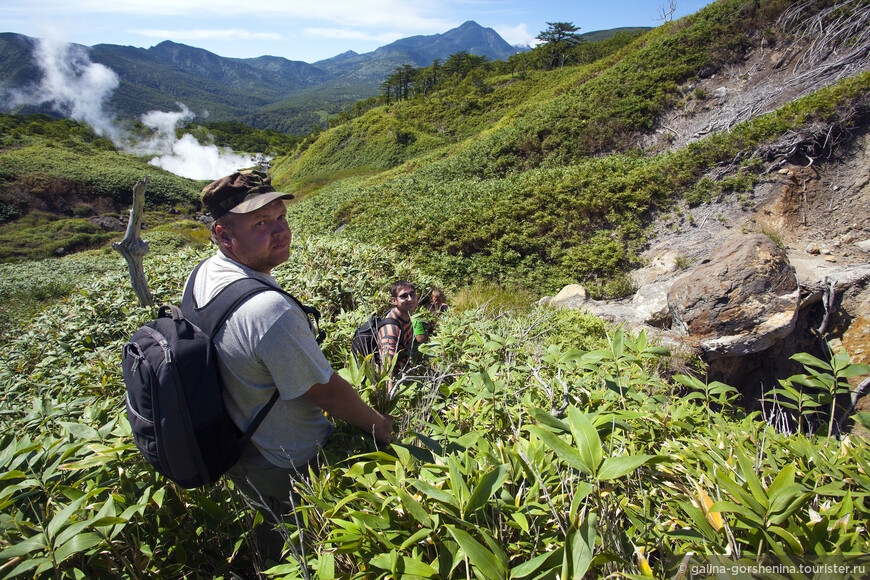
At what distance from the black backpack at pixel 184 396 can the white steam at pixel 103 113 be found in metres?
62.8

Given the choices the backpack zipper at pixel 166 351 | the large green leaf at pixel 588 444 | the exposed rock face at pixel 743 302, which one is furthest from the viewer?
the exposed rock face at pixel 743 302

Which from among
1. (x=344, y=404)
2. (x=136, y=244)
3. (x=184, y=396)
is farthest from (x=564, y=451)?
(x=136, y=244)

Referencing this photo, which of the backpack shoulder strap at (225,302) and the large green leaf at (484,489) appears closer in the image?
the large green leaf at (484,489)

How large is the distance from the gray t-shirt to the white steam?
62.8 meters

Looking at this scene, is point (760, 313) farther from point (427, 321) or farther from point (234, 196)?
point (234, 196)

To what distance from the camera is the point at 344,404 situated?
158 centimetres

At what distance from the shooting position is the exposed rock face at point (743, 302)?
4.65m

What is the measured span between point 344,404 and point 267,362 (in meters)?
0.35

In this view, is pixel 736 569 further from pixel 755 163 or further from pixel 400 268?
pixel 755 163

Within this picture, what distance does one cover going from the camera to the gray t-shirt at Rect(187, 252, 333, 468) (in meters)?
1.43

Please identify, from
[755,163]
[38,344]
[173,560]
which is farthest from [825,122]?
[38,344]

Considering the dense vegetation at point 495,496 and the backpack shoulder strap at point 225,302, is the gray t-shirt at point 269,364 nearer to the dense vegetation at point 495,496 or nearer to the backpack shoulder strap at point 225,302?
the backpack shoulder strap at point 225,302

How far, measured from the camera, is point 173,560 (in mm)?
1477

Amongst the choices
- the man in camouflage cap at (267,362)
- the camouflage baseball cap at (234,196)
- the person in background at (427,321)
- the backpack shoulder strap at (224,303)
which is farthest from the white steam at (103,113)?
the backpack shoulder strap at (224,303)
